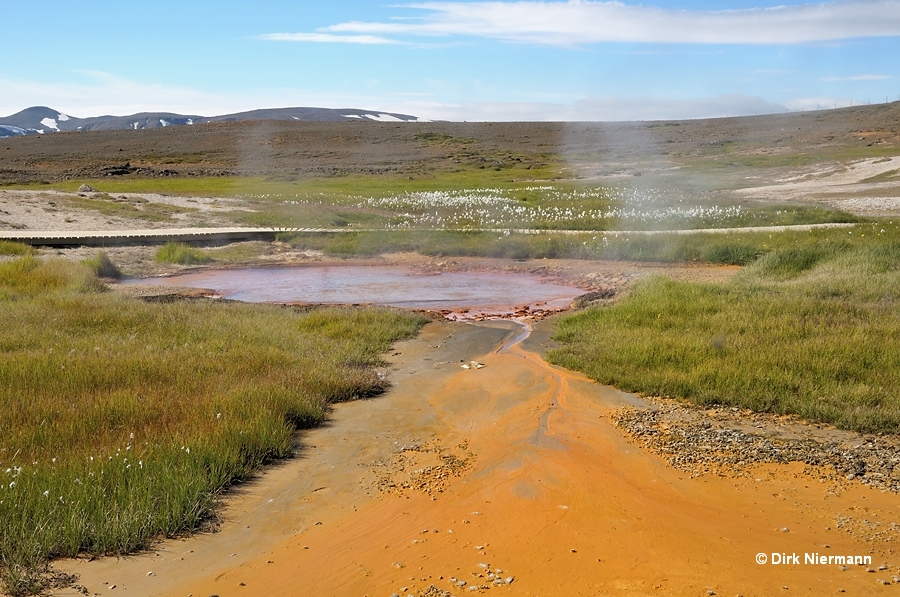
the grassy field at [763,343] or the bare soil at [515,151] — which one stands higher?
the bare soil at [515,151]

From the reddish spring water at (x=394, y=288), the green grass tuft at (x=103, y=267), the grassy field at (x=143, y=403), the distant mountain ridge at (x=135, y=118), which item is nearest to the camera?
the grassy field at (x=143, y=403)

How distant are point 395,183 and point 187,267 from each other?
1192 inches

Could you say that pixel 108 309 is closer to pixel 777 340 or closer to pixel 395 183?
pixel 777 340

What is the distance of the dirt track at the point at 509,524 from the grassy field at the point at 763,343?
4.26ft

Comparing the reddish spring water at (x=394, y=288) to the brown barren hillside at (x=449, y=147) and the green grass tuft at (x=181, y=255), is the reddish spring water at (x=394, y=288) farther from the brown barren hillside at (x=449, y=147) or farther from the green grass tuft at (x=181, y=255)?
the brown barren hillside at (x=449, y=147)

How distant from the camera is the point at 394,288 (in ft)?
57.6

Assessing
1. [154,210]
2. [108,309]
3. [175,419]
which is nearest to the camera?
[175,419]

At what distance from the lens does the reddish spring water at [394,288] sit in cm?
1541

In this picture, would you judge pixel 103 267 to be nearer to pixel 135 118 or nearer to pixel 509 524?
pixel 509 524

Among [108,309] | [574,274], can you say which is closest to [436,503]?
[108,309]

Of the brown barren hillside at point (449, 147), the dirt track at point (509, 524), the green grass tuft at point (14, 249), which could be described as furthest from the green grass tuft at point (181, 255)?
the brown barren hillside at point (449, 147)

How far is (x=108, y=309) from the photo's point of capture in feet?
39.6

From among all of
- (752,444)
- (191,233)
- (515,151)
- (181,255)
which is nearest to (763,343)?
(752,444)

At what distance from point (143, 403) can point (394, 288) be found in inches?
403
